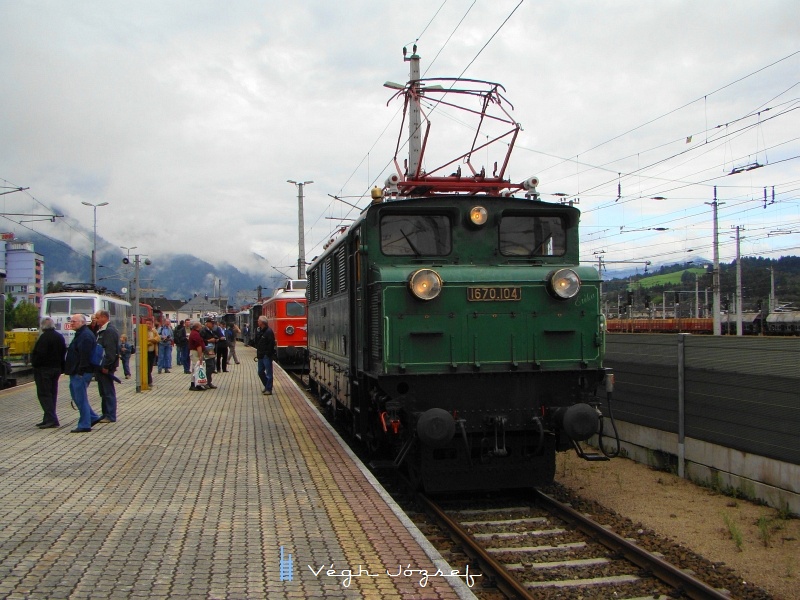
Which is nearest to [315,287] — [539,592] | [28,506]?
[28,506]

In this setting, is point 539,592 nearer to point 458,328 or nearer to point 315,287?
point 458,328

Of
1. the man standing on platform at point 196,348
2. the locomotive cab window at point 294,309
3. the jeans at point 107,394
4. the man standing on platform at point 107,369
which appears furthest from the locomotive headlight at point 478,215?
the locomotive cab window at point 294,309

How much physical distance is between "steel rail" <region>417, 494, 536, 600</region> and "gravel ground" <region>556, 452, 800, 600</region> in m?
1.70

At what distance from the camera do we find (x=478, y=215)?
8.07 meters

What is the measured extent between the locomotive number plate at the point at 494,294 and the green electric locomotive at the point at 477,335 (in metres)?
0.01

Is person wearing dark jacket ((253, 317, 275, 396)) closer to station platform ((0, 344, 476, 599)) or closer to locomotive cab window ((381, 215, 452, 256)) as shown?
station platform ((0, 344, 476, 599))

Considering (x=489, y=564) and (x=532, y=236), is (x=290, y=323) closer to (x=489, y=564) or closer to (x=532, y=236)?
(x=532, y=236)

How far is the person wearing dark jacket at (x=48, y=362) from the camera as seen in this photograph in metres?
10.6

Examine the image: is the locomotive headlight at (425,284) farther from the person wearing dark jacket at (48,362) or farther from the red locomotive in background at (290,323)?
the red locomotive in background at (290,323)

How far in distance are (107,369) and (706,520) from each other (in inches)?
350

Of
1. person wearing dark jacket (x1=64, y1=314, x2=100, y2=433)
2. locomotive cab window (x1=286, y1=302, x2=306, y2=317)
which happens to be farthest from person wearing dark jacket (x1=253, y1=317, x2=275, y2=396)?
locomotive cab window (x1=286, y1=302, x2=306, y2=317)

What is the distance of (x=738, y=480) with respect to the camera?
841 cm

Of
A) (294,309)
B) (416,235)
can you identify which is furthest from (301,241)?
(416,235)

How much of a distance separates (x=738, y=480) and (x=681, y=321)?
3461cm
